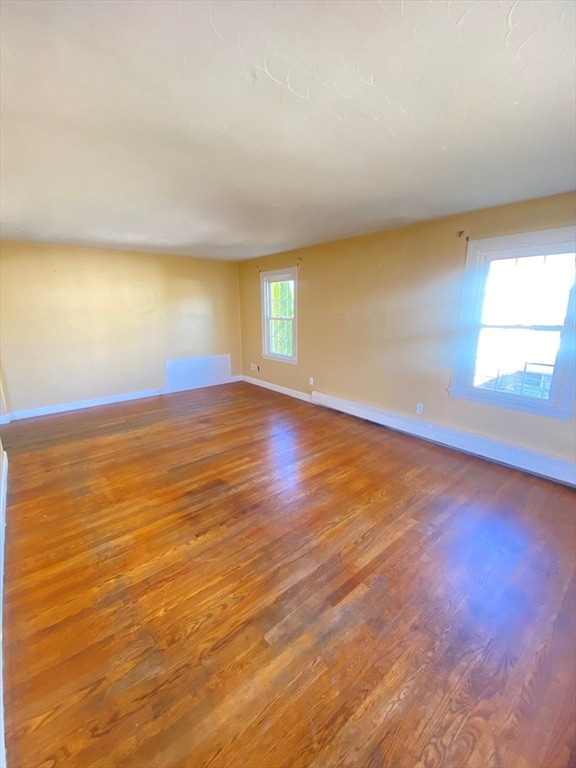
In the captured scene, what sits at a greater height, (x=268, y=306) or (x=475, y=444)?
(x=268, y=306)

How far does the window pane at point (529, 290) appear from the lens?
8.54 feet

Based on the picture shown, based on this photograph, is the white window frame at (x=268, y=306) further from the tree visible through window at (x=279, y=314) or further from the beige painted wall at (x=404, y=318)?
the beige painted wall at (x=404, y=318)

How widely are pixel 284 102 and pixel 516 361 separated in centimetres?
286

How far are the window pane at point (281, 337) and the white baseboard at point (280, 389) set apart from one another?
2.00 feet

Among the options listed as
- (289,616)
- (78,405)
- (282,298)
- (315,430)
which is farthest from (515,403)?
(78,405)

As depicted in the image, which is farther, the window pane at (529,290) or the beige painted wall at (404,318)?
the beige painted wall at (404,318)

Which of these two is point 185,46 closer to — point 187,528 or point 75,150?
point 75,150

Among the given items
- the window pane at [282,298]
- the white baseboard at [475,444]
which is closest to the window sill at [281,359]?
the window pane at [282,298]

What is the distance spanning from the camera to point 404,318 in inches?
145

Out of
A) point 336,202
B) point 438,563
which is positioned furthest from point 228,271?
point 438,563

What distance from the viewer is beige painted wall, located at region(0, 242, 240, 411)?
4.17m

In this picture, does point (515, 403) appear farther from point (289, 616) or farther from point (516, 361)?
point (289, 616)

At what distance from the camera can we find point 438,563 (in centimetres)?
186

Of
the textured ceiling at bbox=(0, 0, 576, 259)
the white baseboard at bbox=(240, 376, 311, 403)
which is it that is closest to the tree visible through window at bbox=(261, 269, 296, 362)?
the white baseboard at bbox=(240, 376, 311, 403)
